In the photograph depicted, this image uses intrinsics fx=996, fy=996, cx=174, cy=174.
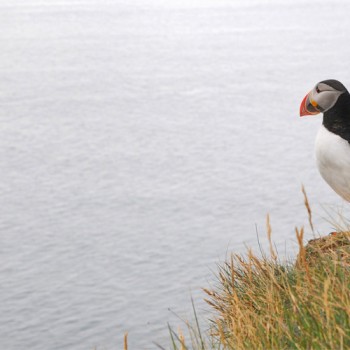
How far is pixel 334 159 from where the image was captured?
938 centimetres

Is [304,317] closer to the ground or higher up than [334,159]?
closer to the ground

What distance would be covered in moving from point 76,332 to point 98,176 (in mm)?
15201

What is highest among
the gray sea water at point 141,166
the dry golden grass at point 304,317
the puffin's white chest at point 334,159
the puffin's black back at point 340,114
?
the gray sea water at point 141,166

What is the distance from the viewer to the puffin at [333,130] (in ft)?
31.0

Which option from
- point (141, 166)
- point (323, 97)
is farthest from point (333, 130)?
point (141, 166)

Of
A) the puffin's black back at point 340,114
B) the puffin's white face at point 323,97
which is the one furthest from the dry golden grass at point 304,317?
the puffin's white face at point 323,97

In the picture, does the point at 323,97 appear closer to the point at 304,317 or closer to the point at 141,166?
the point at 304,317

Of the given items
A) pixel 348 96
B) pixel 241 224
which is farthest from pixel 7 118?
pixel 348 96

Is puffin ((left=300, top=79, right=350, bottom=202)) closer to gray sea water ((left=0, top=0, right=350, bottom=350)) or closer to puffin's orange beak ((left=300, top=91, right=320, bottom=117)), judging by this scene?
puffin's orange beak ((left=300, top=91, right=320, bottom=117))

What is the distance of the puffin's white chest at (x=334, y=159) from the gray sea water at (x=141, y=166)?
1.97 m

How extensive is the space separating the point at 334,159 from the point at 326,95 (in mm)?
675

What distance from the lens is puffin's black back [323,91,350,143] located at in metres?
9.56

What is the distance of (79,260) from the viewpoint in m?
31.7

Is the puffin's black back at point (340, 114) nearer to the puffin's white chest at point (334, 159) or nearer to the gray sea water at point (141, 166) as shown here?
the puffin's white chest at point (334, 159)
